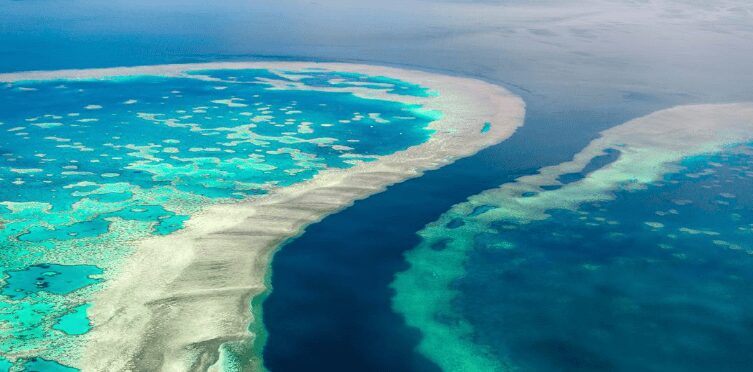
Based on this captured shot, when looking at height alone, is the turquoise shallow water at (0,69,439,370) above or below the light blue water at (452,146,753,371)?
above

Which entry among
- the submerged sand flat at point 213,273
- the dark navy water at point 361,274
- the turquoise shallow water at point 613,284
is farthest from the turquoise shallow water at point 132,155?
the turquoise shallow water at point 613,284

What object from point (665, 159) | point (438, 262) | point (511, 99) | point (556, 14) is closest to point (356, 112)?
point (511, 99)

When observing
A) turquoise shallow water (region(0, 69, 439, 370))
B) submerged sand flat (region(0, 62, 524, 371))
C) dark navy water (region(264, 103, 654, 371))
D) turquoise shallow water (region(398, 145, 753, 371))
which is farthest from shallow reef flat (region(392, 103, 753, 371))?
turquoise shallow water (region(0, 69, 439, 370))

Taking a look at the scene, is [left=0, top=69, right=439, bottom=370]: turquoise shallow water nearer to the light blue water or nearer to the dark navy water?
the dark navy water

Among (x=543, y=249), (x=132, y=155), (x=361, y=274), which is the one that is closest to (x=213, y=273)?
(x=361, y=274)

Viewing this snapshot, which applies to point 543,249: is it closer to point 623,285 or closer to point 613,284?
point 613,284
